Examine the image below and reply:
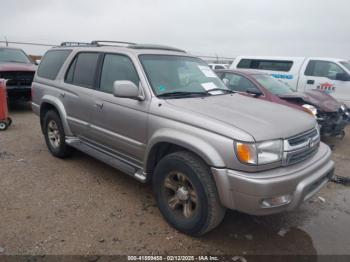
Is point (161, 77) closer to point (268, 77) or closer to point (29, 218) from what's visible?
point (29, 218)

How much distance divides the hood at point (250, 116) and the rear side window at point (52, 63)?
2531 mm

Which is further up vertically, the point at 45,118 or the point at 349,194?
the point at 45,118

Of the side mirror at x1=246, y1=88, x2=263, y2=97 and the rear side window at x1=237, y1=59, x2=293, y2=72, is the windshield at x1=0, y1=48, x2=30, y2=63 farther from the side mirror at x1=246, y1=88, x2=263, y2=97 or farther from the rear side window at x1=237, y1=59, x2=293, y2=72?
the side mirror at x1=246, y1=88, x2=263, y2=97

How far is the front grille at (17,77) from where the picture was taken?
27.1 feet

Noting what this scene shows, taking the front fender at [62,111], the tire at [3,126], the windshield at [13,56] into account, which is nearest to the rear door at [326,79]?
the front fender at [62,111]

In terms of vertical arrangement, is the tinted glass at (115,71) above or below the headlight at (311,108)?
above

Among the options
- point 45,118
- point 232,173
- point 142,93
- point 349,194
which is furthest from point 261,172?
point 45,118

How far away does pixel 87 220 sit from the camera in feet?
10.6

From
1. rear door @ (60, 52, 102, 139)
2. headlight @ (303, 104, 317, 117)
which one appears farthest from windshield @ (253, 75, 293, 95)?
rear door @ (60, 52, 102, 139)

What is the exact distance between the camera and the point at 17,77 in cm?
837

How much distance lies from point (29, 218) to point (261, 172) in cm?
250

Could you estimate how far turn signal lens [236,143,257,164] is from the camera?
8.13 ft

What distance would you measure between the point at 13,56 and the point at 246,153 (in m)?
9.56

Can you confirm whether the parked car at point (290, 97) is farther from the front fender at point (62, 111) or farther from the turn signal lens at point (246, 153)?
the turn signal lens at point (246, 153)
